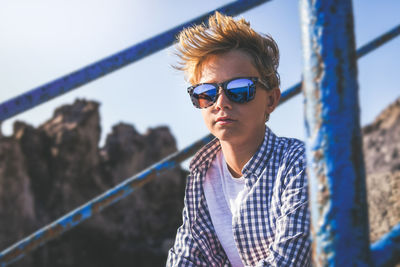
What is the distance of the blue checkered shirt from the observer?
1196 millimetres

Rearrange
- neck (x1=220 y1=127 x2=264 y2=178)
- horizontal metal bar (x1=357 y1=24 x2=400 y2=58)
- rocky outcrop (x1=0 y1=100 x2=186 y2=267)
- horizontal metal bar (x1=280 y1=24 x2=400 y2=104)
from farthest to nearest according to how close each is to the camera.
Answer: rocky outcrop (x1=0 y1=100 x2=186 y2=267)
horizontal metal bar (x1=357 y1=24 x2=400 y2=58)
horizontal metal bar (x1=280 y1=24 x2=400 y2=104)
neck (x1=220 y1=127 x2=264 y2=178)

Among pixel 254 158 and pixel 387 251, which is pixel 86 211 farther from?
pixel 387 251

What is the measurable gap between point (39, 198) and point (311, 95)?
20.1 m

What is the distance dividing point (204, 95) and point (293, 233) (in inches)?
23.9

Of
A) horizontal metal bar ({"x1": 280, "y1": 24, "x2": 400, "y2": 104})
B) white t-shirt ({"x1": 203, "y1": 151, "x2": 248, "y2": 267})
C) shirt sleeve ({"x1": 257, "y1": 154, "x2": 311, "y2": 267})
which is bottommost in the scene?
→ shirt sleeve ({"x1": 257, "y1": 154, "x2": 311, "y2": 267})

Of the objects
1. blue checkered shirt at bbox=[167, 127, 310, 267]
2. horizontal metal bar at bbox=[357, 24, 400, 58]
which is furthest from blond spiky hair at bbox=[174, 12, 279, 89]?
horizontal metal bar at bbox=[357, 24, 400, 58]

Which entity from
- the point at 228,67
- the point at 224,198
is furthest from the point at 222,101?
the point at 224,198

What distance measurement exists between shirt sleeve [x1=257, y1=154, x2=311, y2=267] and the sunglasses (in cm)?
38

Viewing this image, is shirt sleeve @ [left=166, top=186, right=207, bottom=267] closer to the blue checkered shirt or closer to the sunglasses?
the blue checkered shirt

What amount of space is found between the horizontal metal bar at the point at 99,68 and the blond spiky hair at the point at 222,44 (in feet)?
0.16

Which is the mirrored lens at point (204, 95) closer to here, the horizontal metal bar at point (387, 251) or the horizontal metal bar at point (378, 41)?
the horizontal metal bar at point (387, 251)

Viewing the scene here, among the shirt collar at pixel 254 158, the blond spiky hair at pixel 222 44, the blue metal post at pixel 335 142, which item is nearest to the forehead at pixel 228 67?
the blond spiky hair at pixel 222 44

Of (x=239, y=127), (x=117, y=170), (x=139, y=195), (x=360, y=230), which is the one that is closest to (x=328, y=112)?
(x=360, y=230)

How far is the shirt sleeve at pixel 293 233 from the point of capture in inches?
46.3
